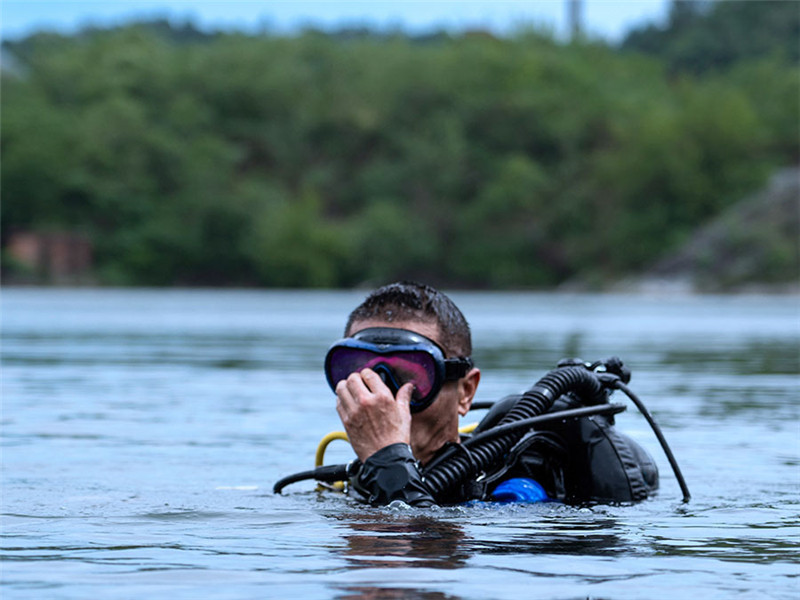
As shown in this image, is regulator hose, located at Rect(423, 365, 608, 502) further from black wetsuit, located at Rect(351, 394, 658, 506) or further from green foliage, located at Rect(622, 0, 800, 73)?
green foliage, located at Rect(622, 0, 800, 73)

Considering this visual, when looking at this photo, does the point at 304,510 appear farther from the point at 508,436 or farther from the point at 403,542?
the point at 403,542

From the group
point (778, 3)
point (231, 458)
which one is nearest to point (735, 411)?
point (231, 458)

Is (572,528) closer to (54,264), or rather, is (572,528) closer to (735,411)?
(735,411)

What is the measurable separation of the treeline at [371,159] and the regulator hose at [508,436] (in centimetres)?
7745

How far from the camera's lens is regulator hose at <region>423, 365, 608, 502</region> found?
4.83 metres

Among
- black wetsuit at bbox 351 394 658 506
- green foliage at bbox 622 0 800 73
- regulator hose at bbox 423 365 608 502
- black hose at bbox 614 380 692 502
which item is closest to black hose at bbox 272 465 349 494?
black wetsuit at bbox 351 394 658 506

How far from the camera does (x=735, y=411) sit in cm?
1061

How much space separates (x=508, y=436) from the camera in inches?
198

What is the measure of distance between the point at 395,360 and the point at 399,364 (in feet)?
0.06

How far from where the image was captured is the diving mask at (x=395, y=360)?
4598mm

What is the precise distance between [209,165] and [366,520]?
296 feet

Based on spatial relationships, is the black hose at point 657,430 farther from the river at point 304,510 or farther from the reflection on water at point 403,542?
the reflection on water at point 403,542

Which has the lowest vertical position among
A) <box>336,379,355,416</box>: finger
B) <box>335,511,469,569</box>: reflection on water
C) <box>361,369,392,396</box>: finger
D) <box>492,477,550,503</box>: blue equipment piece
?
<box>335,511,469,569</box>: reflection on water

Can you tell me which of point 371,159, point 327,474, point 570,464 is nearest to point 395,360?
point 327,474
